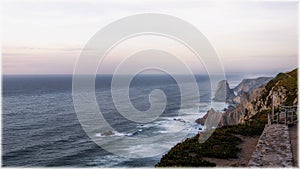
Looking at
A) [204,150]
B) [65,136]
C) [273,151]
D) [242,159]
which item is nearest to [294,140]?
[273,151]

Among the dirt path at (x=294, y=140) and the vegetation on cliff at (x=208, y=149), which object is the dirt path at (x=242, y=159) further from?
the dirt path at (x=294, y=140)

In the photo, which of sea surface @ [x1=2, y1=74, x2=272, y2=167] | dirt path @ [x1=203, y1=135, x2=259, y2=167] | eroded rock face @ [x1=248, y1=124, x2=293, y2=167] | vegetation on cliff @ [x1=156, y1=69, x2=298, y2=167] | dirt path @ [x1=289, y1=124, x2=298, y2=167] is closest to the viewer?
eroded rock face @ [x1=248, y1=124, x2=293, y2=167]

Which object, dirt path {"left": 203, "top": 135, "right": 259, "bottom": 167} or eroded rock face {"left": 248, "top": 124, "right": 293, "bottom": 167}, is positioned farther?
dirt path {"left": 203, "top": 135, "right": 259, "bottom": 167}

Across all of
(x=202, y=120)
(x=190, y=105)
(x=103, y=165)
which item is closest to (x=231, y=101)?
(x=190, y=105)

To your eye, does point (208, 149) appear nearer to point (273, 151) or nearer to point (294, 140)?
point (273, 151)

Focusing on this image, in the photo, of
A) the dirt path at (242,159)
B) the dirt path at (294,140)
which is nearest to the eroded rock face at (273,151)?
the dirt path at (294,140)

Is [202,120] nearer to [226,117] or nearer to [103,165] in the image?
[226,117]

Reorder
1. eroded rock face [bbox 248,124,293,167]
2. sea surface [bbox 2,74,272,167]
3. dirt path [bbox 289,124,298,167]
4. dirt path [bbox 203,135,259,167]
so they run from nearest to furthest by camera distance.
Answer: eroded rock face [bbox 248,124,293,167], dirt path [bbox 289,124,298,167], dirt path [bbox 203,135,259,167], sea surface [bbox 2,74,272,167]

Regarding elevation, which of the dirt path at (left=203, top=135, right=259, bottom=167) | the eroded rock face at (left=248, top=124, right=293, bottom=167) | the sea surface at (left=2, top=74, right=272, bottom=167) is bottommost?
the sea surface at (left=2, top=74, right=272, bottom=167)

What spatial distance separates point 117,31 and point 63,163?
32459 mm

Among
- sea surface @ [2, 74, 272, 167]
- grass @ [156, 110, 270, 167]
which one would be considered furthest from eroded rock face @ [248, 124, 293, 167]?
sea surface @ [2, 74, 272, 167]

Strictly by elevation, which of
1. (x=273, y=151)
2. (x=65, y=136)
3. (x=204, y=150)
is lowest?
(x=65, y=136)

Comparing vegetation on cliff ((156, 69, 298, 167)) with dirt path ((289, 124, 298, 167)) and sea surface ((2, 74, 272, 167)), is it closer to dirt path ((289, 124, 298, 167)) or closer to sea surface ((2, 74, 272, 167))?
dirt path ((289, 124, 298, 167))

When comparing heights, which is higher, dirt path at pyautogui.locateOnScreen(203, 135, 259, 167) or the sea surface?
dirt path at pyautogui.locateOnScreen(203, 135, 259, 167)
